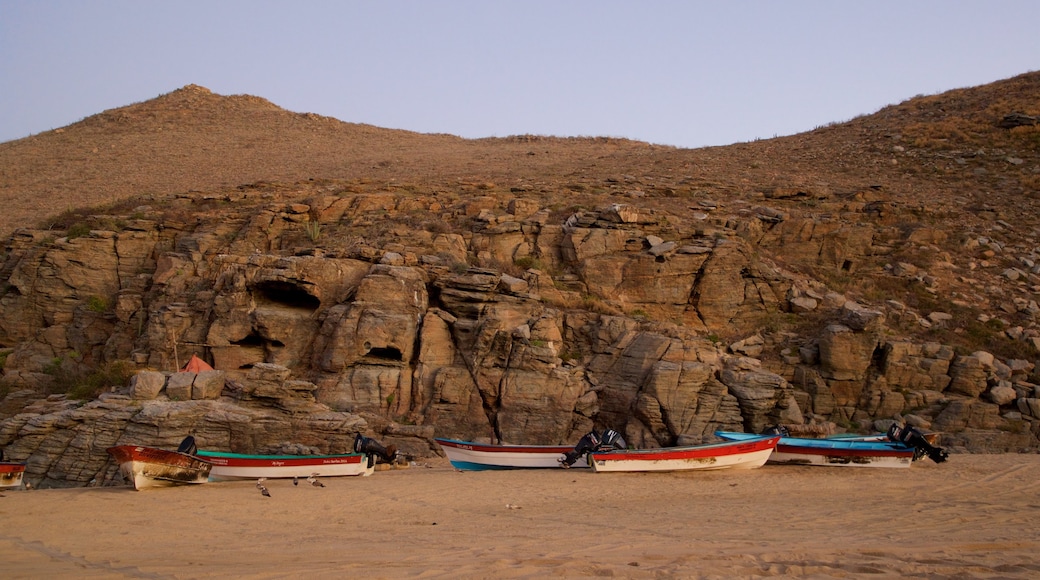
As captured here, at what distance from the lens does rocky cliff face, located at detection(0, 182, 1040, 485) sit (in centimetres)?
1567

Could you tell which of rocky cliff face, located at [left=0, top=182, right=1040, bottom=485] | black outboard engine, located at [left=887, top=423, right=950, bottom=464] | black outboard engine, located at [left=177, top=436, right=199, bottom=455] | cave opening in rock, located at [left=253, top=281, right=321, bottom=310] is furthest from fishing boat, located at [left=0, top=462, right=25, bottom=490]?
black outboard engine, located at [left=887, top=423, right=950, bottom=464]

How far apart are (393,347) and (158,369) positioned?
210 inches

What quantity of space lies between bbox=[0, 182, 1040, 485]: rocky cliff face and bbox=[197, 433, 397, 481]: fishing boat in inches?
31.6

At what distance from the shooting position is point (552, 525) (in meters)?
10.3

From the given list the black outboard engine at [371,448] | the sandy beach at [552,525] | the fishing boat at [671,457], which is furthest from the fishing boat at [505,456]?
the black outboard engine at [371,448]

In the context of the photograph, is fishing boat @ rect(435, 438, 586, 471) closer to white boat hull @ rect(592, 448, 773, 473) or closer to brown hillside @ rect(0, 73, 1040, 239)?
white boat hull @ rect(592, 448, 773, 473)

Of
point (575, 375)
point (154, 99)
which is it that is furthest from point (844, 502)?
point (154, 99)

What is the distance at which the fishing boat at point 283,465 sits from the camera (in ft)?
46.9

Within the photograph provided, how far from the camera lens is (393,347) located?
17.3 metres

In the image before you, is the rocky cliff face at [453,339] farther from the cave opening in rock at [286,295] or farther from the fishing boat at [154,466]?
the fishing boat at [154,466]

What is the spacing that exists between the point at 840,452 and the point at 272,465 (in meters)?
11.2

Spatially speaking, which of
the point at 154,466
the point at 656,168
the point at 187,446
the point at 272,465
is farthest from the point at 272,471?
the point at 656,168

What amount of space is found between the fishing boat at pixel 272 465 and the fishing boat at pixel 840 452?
25.4ft

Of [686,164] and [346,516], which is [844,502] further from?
[686,164]
